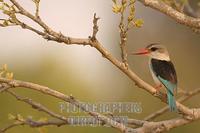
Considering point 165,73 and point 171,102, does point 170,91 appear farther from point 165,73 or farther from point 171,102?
point 171,102

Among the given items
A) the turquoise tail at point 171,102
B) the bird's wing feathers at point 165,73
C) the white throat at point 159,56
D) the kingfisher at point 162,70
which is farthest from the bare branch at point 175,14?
the white throat at point 159,56

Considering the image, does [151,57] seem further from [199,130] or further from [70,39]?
[199,130]

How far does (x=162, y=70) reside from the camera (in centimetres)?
832

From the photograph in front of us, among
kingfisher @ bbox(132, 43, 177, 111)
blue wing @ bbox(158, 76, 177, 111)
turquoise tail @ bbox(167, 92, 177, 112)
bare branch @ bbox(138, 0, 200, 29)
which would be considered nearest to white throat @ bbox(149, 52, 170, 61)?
kingfisher @ bbox(132, 43, 177, 111)

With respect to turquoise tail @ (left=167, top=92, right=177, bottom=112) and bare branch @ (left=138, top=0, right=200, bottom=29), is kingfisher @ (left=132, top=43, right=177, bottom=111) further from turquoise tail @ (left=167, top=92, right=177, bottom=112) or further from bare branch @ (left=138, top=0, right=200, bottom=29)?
bare branch @ (left=138, top=0, right=200, bottom=29)

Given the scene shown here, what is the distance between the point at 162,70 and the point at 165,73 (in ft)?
0.29

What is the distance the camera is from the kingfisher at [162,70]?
7.84m

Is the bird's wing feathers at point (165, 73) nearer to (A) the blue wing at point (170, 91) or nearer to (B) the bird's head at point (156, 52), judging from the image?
(A) the blue wing at point (170, 91)

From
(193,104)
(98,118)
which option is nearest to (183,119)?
(98,118)

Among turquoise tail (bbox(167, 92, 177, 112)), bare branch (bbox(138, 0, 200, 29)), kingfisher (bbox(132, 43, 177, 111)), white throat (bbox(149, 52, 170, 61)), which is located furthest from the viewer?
white throat (bbox(149, 52, 170, 61))

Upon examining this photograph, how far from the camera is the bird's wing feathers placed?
7.93 meters

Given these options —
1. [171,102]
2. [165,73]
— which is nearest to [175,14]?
[171,102]

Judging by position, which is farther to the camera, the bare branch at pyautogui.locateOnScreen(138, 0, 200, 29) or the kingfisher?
the kingfisher

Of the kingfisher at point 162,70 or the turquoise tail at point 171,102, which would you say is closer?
the turquoise tail at point 171,102
